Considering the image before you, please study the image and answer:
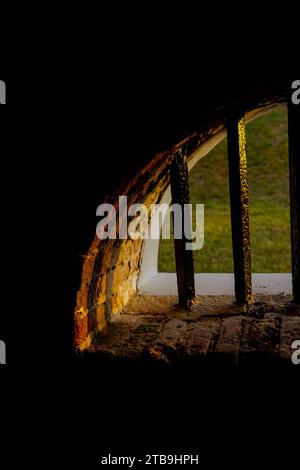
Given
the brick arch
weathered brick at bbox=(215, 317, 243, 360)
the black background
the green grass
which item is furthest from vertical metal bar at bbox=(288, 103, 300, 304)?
the green grass

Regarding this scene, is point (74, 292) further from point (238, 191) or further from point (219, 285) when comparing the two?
point (219, 285)

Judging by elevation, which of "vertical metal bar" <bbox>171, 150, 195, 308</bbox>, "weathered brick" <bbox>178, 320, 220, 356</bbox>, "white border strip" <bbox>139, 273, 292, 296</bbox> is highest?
"vertical metal bar" <bbox>171, 150, 195, 308</bbox>

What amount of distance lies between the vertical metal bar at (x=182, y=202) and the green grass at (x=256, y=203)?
3.65 meters

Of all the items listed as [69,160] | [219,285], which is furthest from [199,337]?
[69,160]

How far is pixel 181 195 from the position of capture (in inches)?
74.4

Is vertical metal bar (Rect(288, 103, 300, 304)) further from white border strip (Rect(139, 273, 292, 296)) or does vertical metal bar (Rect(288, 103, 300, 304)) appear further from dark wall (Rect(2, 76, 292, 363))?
white border strip (Rect(139, 273, 292, 296))

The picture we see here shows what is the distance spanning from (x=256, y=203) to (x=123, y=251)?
7.03 metres

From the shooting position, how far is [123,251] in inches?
78.5

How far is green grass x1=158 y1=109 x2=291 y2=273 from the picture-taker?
611cm

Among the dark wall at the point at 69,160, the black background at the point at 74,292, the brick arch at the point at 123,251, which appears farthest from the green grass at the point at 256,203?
the dark wall at the point at 69,160

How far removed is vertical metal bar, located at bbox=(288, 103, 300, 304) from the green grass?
3.72m

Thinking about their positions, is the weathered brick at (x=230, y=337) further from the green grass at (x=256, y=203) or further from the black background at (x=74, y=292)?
the green grass at (x=256, y=203)

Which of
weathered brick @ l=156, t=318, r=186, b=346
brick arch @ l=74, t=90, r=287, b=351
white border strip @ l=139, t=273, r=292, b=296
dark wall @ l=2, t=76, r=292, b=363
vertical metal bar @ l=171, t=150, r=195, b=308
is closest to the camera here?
dark wall @ l=2, t=76, r=292, b=363
